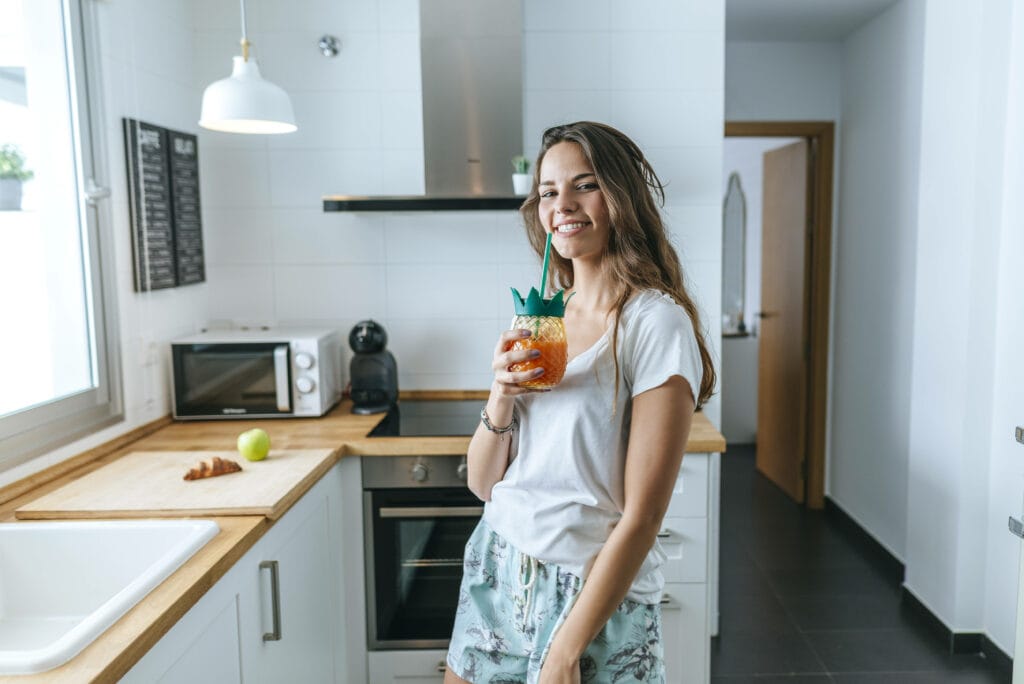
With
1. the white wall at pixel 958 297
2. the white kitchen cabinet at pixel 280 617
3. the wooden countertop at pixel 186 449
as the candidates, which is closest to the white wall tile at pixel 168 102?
the wooden countertop at pixel 186 449

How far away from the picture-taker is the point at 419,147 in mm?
2754

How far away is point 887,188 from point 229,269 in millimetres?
2719

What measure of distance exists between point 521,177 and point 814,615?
1.98 metres

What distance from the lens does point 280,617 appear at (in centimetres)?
171

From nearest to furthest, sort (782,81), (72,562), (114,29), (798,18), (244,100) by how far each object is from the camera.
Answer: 1. (72,562)
2. (244,100)
3. (114,29)
4. (798,18)
5. (782,81)

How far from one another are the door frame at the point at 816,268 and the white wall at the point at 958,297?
4.09 ft

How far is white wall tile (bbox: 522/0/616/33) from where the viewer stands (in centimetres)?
267

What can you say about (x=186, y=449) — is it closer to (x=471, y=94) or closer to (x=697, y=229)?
(x=471, y=94)

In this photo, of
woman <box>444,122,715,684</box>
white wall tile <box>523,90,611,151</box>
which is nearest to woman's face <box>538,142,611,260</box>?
woman <box>444,122,715,684</box>

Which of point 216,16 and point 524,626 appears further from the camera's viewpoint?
point 216,16

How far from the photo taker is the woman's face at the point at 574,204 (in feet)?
3.94

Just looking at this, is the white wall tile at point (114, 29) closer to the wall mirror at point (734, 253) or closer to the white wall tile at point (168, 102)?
the white wall tile at point (168, 102)

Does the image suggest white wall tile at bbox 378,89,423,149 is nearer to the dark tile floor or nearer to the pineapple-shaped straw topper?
the pineapple-shaped straw topper

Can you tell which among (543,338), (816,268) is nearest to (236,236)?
(543,338)
